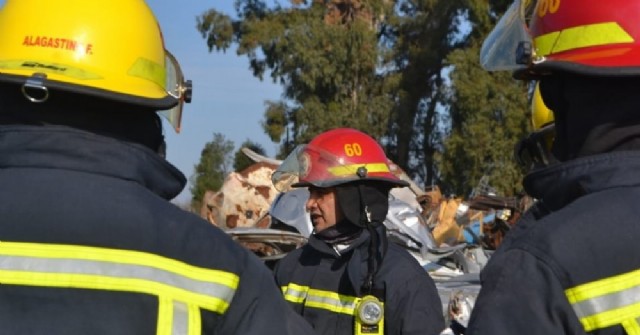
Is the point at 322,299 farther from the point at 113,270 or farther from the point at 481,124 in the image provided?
the point at 481,124

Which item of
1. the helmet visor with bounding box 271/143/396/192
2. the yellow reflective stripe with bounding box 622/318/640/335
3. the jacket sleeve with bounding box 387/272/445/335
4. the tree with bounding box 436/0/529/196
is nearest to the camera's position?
the yellow reflective stripe with bounding box 622/318/640/335

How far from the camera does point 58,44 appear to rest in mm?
2203

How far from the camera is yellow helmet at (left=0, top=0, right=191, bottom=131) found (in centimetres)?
216

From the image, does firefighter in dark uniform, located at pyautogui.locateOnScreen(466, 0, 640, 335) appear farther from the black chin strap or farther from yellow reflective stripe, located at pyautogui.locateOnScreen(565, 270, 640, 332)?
the black chin strap

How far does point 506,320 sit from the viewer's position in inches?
74.9

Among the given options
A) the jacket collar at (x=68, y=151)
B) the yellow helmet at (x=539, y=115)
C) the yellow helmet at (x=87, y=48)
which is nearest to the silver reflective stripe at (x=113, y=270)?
the jacket collar at (x=68, y=151)

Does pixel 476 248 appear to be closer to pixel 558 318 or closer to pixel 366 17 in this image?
pixel 558 318

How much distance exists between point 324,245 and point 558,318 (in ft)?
9.06

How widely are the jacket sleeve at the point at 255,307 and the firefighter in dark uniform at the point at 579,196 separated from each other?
1.35ft

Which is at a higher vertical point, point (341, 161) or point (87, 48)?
point (87, 48)

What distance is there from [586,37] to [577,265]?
0.51 meters

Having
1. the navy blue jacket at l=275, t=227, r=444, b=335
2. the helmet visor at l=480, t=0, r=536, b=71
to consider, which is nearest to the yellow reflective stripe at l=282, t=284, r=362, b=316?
the navy blue jacket at l=275, t=227, r=444, b=335

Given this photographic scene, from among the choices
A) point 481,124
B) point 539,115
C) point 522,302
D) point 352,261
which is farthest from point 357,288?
point 481,124

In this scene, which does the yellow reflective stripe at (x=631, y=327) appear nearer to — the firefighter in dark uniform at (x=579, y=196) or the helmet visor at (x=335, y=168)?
the firefighter in dark uniform at (x=579, y=196)
